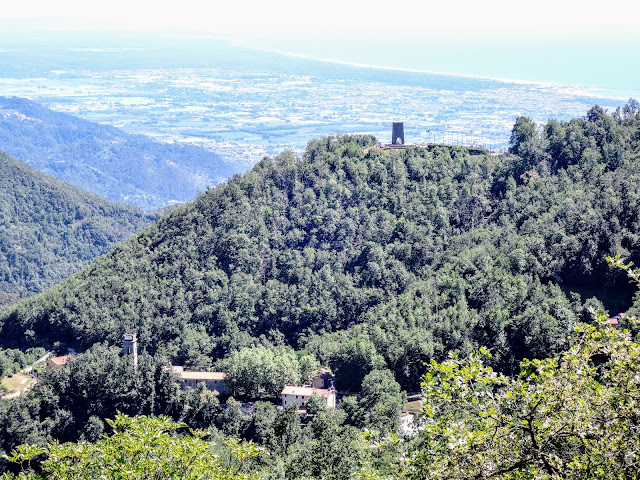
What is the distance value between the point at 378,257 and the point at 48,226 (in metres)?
61.5

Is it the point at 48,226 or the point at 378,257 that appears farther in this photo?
the point at 48,226

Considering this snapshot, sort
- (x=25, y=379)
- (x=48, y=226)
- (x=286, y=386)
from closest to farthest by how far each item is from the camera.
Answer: (x=286, y=386), (x=25, y=379), (x=48, y=226)

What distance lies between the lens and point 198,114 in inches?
7387

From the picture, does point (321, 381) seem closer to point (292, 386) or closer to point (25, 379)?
point (292, 386)

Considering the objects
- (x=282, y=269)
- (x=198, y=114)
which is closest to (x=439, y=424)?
(x=282, y=269)

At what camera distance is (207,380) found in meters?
33.0

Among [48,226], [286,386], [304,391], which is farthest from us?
[48,226]

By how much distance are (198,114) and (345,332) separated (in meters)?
157

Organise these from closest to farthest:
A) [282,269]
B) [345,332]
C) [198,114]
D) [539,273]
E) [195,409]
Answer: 1. [195,409]
2. [539,273]
3. [345,332]
4. [282,269]
5. [198,114]

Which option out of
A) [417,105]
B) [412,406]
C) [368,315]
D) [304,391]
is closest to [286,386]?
[304,391]

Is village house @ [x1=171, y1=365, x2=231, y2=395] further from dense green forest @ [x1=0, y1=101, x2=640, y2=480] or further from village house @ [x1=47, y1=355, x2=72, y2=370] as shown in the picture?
village house @ [x1=47, y1=355, x2=72, y2=370]

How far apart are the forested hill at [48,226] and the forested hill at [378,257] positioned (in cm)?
4022

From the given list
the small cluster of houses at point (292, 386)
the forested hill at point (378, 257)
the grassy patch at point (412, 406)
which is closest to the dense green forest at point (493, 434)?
the grassy patch at point (412, 406)

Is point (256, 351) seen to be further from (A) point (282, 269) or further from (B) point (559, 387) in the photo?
(B) point (559, 387)
